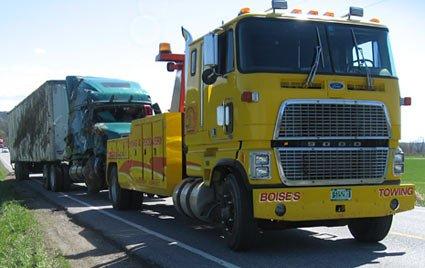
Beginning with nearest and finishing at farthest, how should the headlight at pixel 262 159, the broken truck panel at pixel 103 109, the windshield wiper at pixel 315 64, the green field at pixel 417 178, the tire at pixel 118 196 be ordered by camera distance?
1. the headlight at pixel 262 159
2. the windshield wiper at pixel 315 64
3. the tire at pixel 118 196
4. the broken truck panel at pixel 103 109
5. the green field at pixel 417 178

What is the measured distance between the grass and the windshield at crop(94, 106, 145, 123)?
17.6ft

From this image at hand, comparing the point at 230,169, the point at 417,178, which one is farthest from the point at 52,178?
the point at 417,178

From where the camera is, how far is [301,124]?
7.88 m

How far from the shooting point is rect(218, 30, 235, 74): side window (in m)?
8.36

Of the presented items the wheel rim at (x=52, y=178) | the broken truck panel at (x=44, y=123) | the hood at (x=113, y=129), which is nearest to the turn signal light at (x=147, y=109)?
the hood at (x=113, y=129)

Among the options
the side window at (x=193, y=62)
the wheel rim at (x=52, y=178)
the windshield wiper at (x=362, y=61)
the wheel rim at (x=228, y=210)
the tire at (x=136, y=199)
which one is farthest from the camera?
the wheel rim at (x=52, y=178)

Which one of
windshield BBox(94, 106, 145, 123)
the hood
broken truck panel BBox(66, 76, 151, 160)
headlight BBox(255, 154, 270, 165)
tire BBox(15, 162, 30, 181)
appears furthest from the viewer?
tire BBox(15, 162, 30, 181)

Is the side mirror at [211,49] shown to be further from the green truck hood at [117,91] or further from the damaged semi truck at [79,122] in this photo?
the green truck hood at [117,91]

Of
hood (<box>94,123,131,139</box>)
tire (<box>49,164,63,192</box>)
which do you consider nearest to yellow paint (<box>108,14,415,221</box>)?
hood (<box>94,123,131,139</box>)

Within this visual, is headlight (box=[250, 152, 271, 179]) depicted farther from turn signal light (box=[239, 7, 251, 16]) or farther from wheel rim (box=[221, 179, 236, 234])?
turn signal light (box=[239, 7, 251, 16])

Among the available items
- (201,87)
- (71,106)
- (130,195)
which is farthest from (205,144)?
(71,106)

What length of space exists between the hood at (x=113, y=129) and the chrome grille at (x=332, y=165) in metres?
10.2

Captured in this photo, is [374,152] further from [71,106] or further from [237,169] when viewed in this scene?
[71,106]

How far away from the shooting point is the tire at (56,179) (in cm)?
2106
